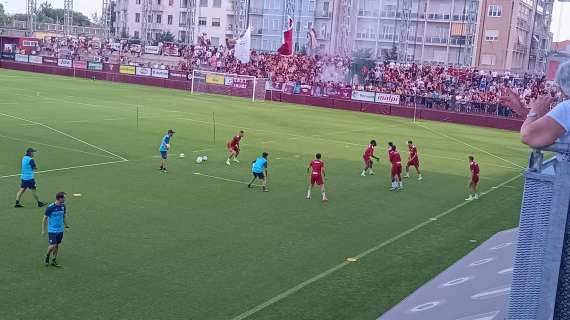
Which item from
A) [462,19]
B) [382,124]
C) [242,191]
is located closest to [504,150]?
[382,124]

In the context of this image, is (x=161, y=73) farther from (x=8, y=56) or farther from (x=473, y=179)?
(x=473, y=179)

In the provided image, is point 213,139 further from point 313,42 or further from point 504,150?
point 313,42

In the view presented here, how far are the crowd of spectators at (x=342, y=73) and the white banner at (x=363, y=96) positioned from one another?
120 cm

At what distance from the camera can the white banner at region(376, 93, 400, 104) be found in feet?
194

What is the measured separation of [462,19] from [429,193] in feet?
216

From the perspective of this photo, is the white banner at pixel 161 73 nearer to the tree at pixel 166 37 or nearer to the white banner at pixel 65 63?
the white banner at pixel 65 63

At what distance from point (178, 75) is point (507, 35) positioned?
1566 inches

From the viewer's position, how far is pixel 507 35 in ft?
255

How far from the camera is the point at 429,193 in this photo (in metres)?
23.5

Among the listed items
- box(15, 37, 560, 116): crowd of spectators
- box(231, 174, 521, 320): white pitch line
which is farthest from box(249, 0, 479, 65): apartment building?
box(231, 174, 521, 320): white pitch line

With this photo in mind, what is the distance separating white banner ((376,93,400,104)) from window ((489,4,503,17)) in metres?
27.7

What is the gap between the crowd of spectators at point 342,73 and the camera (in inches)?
2276

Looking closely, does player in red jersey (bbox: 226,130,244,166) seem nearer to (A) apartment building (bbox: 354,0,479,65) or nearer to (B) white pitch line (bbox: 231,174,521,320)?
(B) white pitch line (bbox: 231,174,521,320)

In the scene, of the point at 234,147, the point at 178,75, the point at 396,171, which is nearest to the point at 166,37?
the point at 178,75
